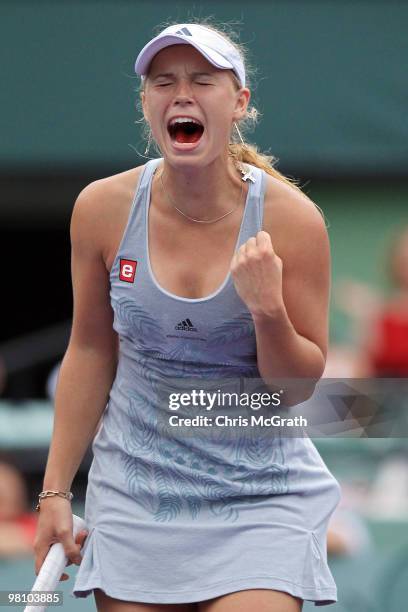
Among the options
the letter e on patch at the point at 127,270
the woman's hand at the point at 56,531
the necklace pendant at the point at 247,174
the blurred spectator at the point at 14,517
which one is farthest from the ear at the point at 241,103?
the blurred spectator at the point at 14,517

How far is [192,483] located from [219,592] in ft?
0.75

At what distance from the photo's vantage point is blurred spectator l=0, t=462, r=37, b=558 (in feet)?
15.0

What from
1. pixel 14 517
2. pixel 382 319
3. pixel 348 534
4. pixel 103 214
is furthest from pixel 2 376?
pixel 103 214

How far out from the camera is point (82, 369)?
2.79m

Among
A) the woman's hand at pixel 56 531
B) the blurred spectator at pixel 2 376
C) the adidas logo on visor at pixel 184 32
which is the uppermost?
the adidas logo on visor at pixel 184 32

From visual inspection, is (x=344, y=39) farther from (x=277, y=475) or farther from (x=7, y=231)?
(x=277, y=475)

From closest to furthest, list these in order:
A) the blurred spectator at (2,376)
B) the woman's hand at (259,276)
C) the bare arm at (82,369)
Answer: the woman's hand at (259,276)
the bare arm at (82,369)
the blurred spectator at (2,376)

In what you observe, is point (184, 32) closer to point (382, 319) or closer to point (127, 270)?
point (127, 270)

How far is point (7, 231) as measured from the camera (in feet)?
24.2

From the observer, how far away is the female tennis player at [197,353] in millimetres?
2549

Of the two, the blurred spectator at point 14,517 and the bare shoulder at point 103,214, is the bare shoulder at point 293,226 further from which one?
the blurred spectator at point 14,517

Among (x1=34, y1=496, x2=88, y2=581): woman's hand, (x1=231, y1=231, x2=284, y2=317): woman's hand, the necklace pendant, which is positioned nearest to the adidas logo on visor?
the necklace pendant

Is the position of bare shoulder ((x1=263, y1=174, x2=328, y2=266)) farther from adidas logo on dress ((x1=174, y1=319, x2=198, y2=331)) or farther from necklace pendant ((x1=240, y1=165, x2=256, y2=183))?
adidas logo on dress ((x1=174, y1=319, x2=198, y2=331))

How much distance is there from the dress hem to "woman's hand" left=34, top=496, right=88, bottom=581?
9 centimetres
